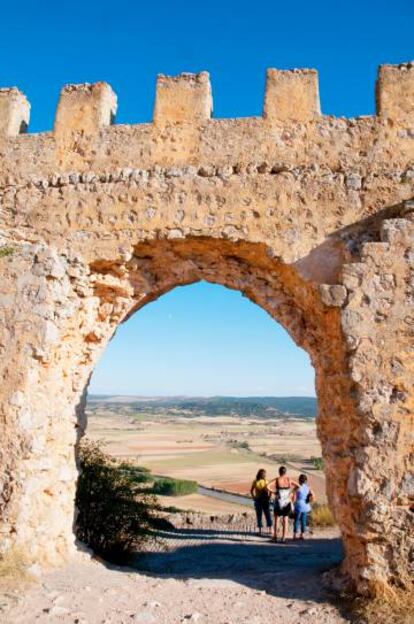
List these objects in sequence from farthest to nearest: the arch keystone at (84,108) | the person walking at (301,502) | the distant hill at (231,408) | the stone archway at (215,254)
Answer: the distant hill at (231,408)
the person walking at (301,502)
the arch keystone at (84,108)
the stone archway at (215,254)

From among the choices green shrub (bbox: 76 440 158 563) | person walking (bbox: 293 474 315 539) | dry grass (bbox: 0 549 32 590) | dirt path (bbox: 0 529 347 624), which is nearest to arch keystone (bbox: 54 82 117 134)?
green shrub (bbox: 76 440 158 563)

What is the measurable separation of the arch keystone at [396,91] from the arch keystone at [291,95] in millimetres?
717

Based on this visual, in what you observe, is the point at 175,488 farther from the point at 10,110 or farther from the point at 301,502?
the point at 10,110

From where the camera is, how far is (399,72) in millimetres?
5906

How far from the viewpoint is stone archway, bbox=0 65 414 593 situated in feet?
16.3

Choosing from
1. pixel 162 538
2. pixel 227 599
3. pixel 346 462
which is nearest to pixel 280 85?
pixel 346 462

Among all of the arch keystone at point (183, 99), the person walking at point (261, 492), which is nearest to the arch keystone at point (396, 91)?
the arch keystone at point (183, 99)

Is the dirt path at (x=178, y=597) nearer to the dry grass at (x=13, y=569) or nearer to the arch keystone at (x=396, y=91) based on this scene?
the dry grass at (x=13, y=569)

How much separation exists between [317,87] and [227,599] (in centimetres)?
551

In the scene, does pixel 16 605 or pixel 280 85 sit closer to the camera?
pixel 16 605

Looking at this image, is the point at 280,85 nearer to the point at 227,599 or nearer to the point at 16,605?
the point at 227,599

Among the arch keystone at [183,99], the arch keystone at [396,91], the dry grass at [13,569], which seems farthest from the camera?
the arch keystone at [183,99]

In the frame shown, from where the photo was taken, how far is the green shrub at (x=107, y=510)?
7070mm

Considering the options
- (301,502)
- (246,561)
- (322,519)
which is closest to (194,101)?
(246,561)
